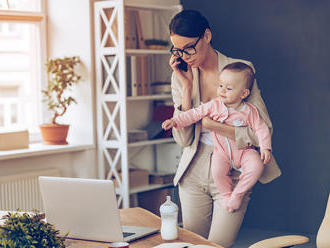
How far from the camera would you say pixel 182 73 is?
271 centimetres

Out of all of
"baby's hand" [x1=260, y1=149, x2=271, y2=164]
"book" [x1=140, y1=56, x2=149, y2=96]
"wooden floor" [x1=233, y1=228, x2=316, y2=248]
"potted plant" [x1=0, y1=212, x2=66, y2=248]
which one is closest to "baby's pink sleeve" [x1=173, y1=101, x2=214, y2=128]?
"baby's hand" [x1=260, y1=149, x2=271, y2=164]

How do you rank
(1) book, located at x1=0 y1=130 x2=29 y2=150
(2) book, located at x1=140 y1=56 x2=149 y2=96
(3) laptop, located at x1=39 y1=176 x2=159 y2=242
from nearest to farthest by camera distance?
(3) laptop, located at x1=39 y1=176 x2=159 y2=242
(1) book, located at x1=0 y1=130 x2=29 y2=150
(2) book, located at x1=140 y1=56 x2=149 y2=96

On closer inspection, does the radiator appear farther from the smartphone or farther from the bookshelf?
the smartphone

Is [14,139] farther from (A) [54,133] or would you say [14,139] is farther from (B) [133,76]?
(B) [133,76]

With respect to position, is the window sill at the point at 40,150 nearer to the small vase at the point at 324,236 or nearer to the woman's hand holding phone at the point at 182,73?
the woman's hand holding phone at the point at 182,73

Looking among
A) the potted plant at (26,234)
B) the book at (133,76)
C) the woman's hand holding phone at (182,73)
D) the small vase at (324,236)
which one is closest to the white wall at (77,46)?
the book at (133,76)

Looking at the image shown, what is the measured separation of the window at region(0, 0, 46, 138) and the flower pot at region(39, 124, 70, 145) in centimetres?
28

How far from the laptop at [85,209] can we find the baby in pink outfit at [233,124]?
17.9 inches

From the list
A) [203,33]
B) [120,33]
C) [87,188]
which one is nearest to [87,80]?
[120,33]

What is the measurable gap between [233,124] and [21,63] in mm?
2664

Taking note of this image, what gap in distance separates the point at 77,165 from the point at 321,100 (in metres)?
2.13

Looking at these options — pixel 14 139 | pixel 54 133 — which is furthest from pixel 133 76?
pixel 14 139

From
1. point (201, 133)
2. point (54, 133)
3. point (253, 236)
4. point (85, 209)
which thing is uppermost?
point (201, 133)

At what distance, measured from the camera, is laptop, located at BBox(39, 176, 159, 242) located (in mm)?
2133
